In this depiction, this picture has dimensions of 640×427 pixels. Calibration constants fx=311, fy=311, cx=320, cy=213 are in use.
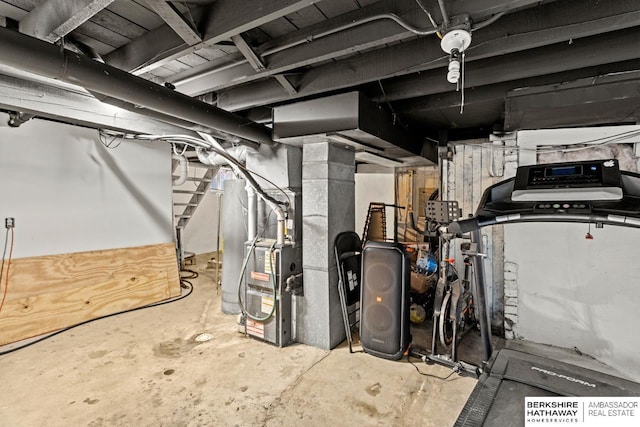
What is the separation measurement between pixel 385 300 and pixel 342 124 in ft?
4.91

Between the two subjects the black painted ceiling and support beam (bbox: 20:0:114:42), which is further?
the black painted ceiling

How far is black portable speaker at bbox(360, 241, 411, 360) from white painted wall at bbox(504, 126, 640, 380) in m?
1.22

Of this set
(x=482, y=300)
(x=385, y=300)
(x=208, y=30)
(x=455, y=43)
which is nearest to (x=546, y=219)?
(x=482, y=300)

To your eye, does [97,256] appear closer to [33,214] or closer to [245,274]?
[33,214]

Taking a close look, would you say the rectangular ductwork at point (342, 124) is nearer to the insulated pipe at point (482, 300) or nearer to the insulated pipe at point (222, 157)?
the insulated pipe at point (222, 157)

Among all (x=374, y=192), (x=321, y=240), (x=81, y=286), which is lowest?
(x=81, y=286)

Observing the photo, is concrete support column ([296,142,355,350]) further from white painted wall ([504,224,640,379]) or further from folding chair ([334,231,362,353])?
white painted wall ([504,224,640,379])

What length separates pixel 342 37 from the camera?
166 cm

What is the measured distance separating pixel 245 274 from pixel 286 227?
0.68 m

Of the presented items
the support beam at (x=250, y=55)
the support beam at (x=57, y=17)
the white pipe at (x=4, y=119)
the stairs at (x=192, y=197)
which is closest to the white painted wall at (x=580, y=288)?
the support beam at (x=250, y=55)

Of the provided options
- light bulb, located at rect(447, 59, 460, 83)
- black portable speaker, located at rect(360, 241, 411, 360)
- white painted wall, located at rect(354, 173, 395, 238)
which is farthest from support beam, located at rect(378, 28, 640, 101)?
white painted wall, located at rect(354, 173, 395, 238)

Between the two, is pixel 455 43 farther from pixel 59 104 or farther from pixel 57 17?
pixel 59 104

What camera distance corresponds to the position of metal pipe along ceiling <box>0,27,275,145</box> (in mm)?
1355

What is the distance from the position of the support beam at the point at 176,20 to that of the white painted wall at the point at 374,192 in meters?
5.35
